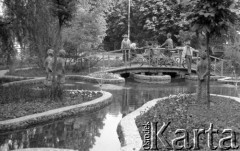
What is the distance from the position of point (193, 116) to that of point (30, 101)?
5105 millimetres

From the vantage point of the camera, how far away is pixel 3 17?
9.10m

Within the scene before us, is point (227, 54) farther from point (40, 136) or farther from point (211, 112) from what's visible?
point (40, 136)

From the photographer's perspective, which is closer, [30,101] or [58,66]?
[30,101]

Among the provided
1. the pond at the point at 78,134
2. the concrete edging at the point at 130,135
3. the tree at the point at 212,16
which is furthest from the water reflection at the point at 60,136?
the tree at the point at 212,16

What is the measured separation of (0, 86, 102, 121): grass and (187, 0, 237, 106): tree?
14.7ft

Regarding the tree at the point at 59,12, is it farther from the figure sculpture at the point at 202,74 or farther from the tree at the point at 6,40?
the figure sculpture at the point at 202,74

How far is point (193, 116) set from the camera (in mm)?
7773

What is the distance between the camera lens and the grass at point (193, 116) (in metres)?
6.71

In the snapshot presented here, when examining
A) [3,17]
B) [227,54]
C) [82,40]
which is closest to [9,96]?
[3,17]

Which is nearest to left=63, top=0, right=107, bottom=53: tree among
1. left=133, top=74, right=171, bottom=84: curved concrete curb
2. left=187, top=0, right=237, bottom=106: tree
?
left=133, top=74, right=171, bottom=84: curved concrete curb

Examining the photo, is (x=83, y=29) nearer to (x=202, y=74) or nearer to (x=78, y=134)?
(x=202, y=74)

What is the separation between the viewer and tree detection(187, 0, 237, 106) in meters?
8.03

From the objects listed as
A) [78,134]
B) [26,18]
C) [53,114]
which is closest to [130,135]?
[78,134]

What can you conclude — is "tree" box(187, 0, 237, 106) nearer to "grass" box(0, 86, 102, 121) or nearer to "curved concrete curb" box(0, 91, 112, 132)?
"curved concrete curb" box(0, 91, 112, 132)
